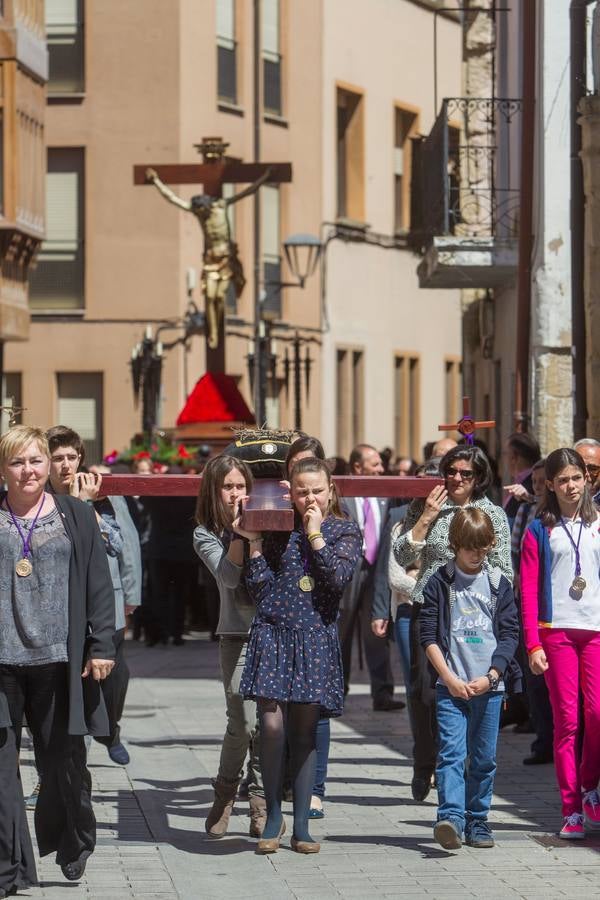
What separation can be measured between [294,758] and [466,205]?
467 inches

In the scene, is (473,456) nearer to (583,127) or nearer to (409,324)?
(583,127)

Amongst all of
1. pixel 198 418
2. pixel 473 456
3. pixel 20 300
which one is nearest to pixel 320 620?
pixel 473 456

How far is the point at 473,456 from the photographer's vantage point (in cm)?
1054

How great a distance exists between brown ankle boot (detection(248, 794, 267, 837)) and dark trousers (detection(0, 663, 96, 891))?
1309 millimetres

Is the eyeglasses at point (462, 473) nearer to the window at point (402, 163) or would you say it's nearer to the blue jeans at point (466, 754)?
the blue jeans at point (466, 754)

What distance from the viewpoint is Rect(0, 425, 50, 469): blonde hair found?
8.62 meters

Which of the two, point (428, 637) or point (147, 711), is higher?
point (428, 637)

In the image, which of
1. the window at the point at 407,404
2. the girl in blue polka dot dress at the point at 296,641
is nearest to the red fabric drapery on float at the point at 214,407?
the girl in blue polka dot dress at the point at 296,641

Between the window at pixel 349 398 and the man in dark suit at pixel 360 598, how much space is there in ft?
80.1

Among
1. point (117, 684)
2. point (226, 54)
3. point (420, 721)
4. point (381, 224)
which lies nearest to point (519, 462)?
point (420, 721)

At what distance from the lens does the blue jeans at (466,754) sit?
960cm

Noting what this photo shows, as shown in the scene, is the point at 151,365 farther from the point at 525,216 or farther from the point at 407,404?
the point at 525,216

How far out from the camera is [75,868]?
8.77m

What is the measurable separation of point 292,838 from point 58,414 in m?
28.6
